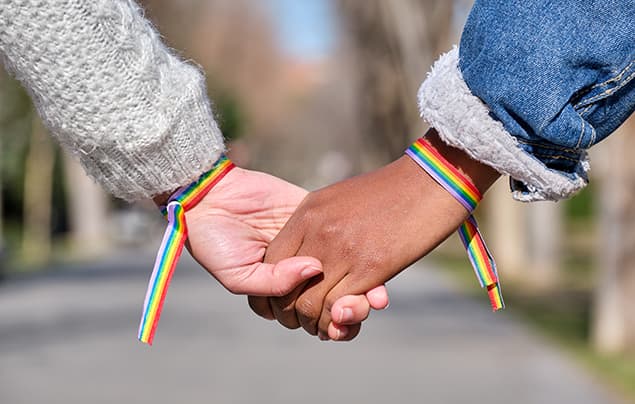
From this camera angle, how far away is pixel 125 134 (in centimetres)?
234

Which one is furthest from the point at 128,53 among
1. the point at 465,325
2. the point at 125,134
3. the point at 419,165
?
the point at 465,325

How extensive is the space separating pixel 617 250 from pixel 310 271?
8274 millimetres

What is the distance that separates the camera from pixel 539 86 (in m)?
2.03

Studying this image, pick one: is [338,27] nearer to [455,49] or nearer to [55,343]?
[55,343]

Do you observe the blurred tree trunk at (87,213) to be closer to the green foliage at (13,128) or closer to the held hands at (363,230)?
the green foliage at (13,128)

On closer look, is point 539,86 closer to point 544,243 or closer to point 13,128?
point 544,243

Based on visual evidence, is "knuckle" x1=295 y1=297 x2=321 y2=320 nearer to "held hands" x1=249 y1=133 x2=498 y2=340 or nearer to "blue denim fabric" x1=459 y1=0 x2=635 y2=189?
"held hands" x1=249 y1=133 x2=498 y2=340

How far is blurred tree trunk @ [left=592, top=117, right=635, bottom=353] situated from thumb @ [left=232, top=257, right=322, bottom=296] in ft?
25.6

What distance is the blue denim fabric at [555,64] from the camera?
79.0 inches

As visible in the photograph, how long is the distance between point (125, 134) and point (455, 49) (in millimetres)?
755

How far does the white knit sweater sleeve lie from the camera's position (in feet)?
7.32

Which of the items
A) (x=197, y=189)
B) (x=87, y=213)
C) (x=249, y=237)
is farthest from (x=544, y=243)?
(x=197, y=189)

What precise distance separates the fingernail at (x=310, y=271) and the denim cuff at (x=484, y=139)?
1.44 feet

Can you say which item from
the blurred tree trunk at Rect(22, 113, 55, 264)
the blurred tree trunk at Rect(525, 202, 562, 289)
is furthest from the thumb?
the blurred tree trunk at Rect(22, 113, 55, 264)
